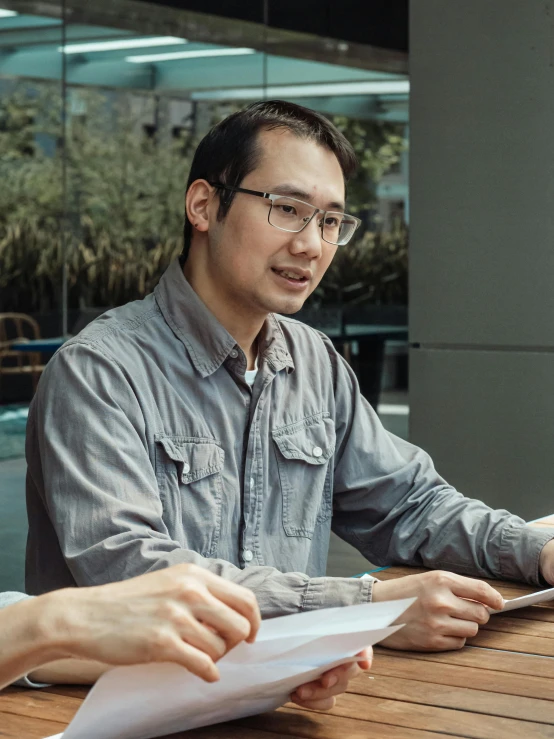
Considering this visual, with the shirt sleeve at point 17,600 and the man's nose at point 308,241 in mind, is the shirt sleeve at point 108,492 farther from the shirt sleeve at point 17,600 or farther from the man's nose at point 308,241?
the man's nose at point 308,241

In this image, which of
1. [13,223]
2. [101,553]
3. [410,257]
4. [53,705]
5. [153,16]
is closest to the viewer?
[53,705]

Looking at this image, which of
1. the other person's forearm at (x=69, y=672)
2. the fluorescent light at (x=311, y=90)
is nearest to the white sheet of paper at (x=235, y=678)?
the other person's forearm at (x=69, y=672)

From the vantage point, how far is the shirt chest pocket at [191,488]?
1.67 m

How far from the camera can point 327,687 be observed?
1.15m

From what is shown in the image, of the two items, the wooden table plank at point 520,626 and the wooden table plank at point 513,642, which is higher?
the wooden table plank at point 513,642

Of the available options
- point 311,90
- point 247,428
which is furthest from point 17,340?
point 247,428

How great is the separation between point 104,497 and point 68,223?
14.3 ft

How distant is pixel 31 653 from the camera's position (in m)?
0.93

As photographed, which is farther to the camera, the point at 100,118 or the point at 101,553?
the point at 100,118

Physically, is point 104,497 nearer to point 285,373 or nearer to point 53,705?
point 53,705

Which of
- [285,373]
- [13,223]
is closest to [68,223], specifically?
[13,223]

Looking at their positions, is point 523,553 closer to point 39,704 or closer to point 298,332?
point 298,332

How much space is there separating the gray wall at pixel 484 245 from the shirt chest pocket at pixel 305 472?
1.51 metres

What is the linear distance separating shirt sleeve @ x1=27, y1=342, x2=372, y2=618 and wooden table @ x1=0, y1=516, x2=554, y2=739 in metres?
0.14
